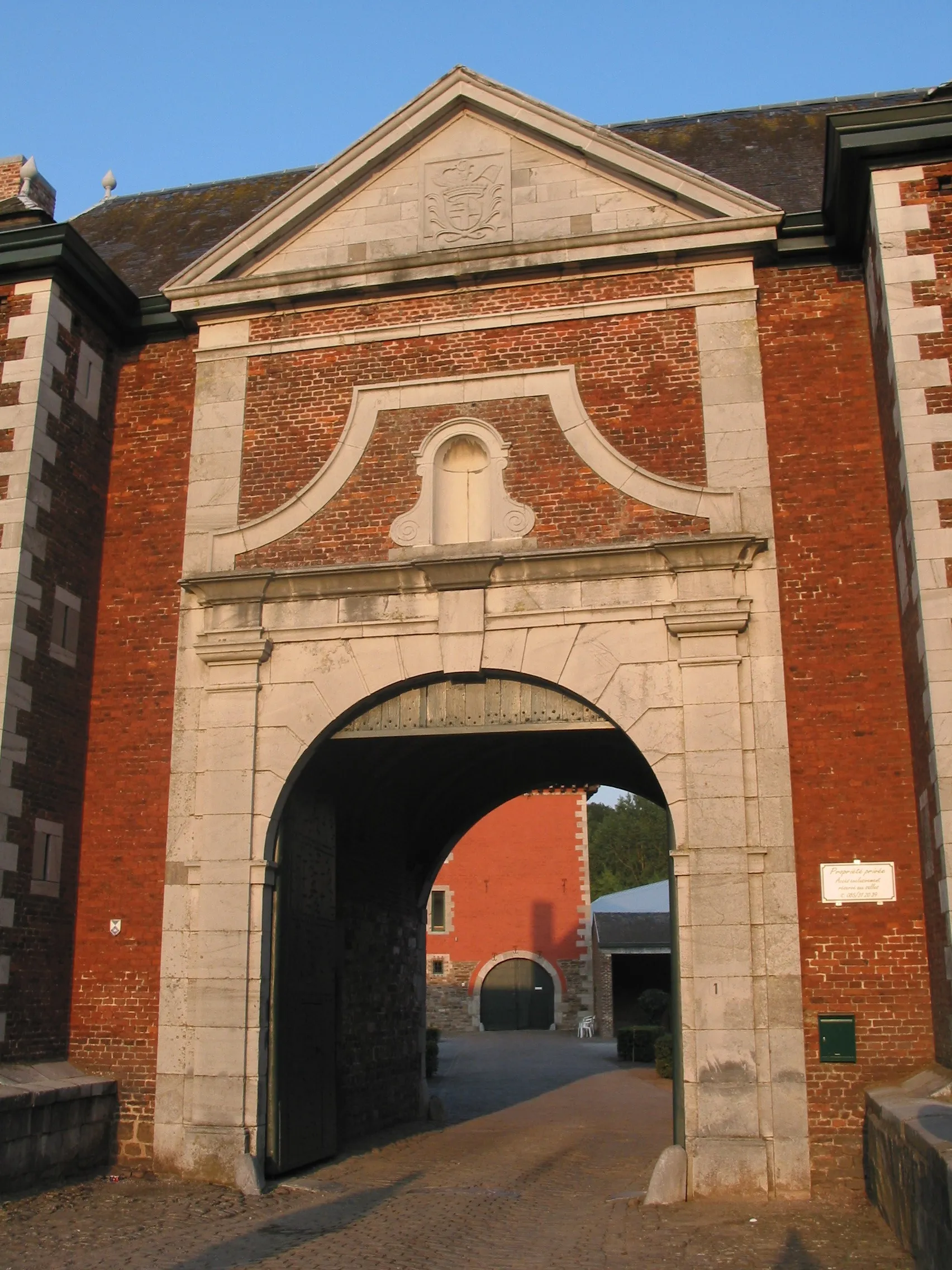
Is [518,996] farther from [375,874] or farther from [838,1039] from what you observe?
[838,1039]

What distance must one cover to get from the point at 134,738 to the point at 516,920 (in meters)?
24.0

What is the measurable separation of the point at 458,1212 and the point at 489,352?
6722mm

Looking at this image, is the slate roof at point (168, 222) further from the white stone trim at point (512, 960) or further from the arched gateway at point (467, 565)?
the white stone trim at point (512, 960)

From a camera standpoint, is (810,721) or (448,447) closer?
(810,721)

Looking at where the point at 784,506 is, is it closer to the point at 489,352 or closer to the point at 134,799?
the point at 489,352

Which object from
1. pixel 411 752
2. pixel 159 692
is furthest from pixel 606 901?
pixel 159 692

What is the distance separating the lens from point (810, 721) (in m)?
9.24

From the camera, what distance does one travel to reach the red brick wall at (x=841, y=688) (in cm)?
860

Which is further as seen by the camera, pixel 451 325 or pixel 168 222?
pixel 168 222

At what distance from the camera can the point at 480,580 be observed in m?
9.88

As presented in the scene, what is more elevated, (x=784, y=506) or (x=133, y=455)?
(x=133, y=455)

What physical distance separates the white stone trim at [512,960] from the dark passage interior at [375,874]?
17764mm

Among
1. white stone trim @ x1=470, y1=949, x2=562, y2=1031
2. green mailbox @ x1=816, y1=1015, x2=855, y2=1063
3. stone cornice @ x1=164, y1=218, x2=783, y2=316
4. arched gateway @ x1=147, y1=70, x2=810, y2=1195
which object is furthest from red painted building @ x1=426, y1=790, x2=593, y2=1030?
green mailbox @ x1=816, y1=1015, x2=855, y2=1063

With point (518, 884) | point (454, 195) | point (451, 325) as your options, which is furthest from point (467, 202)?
point (518, 884)
